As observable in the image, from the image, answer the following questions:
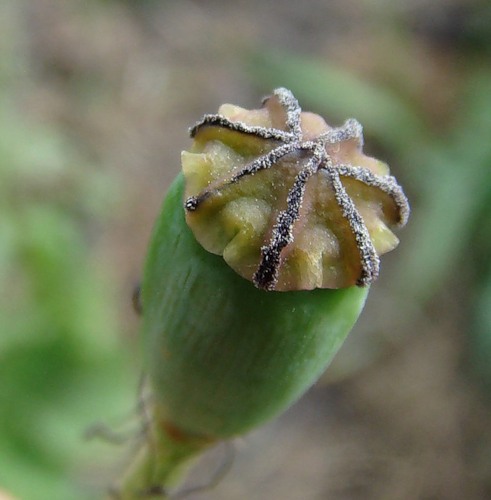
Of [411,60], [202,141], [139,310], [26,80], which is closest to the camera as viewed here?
[202,141]

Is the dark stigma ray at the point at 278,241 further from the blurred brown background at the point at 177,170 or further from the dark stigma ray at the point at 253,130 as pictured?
the blurred brown background at the point at 177,170

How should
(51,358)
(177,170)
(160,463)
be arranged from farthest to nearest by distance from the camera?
(177,170) → (51,358) → (160,463)

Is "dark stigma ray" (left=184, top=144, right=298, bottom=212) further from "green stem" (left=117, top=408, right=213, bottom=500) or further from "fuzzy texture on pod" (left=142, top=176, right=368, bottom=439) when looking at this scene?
"green stem" (left=117, top=408, right=213, bottom=500)

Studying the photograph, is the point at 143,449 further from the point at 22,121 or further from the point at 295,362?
the point at 22,121

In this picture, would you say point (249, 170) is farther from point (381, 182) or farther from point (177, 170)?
point (177, 170)

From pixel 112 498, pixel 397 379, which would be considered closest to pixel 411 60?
pixel 397 379

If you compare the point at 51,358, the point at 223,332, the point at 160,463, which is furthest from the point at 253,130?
the point at 51,358

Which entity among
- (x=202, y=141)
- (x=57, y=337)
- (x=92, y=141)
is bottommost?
(x=202, y=141)
